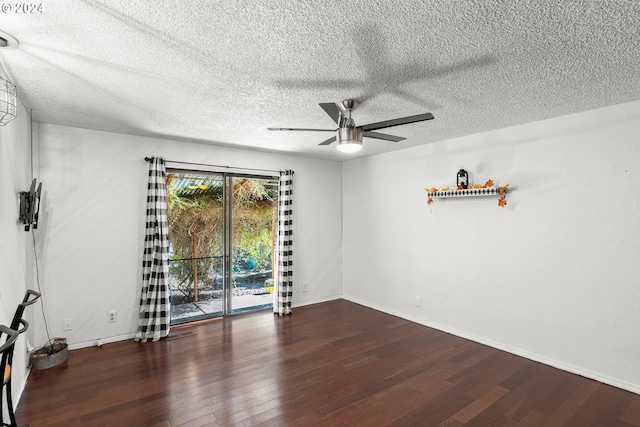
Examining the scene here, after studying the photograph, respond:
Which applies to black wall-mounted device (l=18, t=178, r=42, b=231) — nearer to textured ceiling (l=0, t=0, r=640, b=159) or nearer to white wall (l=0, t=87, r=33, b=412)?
white wall (l=0, t=87, r=33, b=412)

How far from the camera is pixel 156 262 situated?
13.0ft

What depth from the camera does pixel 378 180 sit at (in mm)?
5215

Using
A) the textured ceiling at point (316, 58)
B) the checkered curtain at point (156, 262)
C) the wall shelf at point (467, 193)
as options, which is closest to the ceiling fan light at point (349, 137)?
the textured ceiling at point (316, 58)

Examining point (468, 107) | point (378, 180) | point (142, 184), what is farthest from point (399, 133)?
point (142, 184)

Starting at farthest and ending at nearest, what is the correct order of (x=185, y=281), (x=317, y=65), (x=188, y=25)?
(x=185, y=281), (x=317, y=65), (x=188, y=25)

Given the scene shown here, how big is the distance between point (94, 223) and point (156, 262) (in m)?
0.81

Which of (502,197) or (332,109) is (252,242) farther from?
(502,197)

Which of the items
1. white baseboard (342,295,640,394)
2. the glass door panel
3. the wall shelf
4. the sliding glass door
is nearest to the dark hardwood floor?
white baseboard (342,295,640,394)

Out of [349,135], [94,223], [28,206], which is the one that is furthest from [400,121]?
[94,223]

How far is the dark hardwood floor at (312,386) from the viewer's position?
2412 mm

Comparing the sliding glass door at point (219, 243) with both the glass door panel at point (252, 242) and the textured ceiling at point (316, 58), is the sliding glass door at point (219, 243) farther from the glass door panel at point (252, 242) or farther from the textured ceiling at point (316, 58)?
the textured ceiling at point (316, 58)

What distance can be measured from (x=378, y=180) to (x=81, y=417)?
14.4 ft

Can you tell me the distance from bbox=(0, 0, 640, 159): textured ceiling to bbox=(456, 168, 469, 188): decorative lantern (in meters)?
0.80

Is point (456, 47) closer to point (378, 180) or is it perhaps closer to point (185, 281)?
point (378, 180)
